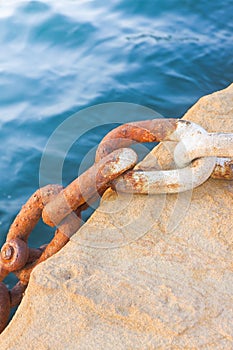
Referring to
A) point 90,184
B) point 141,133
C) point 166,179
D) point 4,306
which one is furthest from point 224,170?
point 4,306

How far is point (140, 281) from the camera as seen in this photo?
165 cm

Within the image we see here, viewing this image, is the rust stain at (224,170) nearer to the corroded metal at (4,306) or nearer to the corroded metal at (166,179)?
the corroded metal at (166,179)

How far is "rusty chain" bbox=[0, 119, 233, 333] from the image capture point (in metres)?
1.83

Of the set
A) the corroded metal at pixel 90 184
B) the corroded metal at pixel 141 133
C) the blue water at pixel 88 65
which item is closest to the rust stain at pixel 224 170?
the corroded metal at pixel 141 133

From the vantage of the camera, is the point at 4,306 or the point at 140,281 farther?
the point at 4,306

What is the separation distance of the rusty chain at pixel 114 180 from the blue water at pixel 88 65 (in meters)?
1.16

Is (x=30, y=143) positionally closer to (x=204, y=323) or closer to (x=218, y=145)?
(x=218, y=145)

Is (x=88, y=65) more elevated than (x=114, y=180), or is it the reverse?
(x=114, y=180)

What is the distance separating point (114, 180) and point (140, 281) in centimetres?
41

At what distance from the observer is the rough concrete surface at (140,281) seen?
1496 mm

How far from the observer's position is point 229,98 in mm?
2547

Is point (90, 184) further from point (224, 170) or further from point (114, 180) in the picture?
point (224, 170)

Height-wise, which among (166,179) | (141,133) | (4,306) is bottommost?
(4,306)

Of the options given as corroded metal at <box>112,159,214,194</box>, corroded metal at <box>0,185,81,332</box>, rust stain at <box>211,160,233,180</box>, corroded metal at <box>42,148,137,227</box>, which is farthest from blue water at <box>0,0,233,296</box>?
rust stain at <box>211,160,233,180</box>
